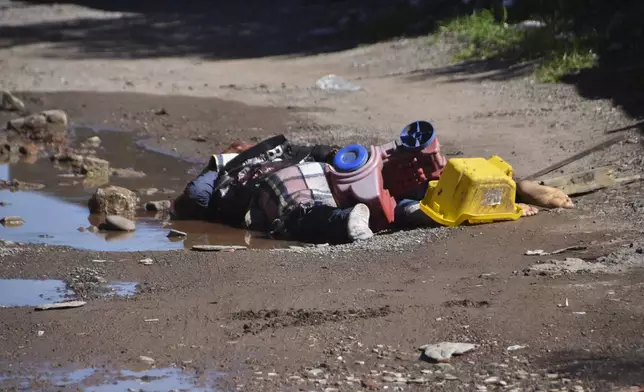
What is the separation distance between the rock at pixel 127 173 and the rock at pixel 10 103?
13.4ft

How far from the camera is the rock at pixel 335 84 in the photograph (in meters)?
16.0

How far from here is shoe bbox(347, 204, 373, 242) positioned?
782cm

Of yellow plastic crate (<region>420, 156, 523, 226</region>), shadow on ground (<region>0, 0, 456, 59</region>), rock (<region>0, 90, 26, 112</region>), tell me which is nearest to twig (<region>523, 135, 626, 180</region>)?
yellow plastic crate (<region>420, 156, 523, 226</region>)

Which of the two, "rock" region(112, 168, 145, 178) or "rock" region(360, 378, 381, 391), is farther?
"rock" region(112, 168, 145, 178)

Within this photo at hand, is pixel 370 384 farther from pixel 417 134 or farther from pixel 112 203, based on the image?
pixel 112 203

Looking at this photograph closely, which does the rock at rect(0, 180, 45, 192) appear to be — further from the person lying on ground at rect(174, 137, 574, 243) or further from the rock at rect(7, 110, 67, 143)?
the rock at rect(7, 110, 67, 143)

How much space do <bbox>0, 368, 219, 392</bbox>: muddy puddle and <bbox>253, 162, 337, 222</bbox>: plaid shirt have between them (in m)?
3.53

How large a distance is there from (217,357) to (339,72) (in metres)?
13.4

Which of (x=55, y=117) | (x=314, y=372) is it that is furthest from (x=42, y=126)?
(x=314, y=372)

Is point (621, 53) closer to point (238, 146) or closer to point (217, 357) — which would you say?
point (238, 146)

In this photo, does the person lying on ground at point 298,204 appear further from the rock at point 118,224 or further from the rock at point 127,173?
the rock at point 127,173

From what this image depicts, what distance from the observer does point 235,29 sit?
26.5 m

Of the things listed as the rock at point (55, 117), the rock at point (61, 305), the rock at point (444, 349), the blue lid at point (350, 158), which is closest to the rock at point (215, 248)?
the blue lid at point (350, 158)

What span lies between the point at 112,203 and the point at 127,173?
1.88 metres
